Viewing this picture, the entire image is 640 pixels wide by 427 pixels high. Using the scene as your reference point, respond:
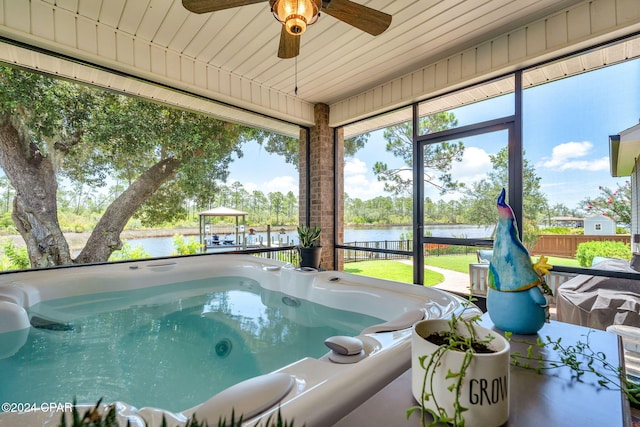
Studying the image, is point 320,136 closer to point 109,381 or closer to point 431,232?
point 431,232

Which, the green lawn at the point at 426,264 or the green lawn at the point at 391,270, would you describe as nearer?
the green lawn at the point at 426,264

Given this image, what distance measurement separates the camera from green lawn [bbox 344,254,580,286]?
3.07 m

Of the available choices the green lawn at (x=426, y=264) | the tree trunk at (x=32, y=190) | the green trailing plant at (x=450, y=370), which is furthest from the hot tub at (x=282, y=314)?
the tree trunk at (x=32, y=190)

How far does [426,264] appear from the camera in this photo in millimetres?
3426

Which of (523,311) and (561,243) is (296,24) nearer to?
(523,311)

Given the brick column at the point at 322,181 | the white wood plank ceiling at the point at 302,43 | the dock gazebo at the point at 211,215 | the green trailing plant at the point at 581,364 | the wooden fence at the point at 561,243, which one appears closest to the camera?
the green trailing plant at the point at 581,364

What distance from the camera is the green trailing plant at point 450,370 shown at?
1.42ft

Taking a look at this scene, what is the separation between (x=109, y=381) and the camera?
4.26ft

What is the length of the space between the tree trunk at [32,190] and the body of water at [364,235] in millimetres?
900

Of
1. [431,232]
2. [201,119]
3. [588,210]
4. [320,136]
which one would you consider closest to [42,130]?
[201,119]

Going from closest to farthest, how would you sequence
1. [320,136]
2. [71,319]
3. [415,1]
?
[71,319], [415,1], [320,136]

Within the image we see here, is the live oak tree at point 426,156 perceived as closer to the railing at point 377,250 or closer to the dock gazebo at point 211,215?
the railing at point 377,250

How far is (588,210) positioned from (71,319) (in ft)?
13.4

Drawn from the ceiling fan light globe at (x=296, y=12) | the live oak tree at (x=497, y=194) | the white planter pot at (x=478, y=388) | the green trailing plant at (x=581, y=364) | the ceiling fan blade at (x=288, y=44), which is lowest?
the green trailing plant at (x=581, y=364)
